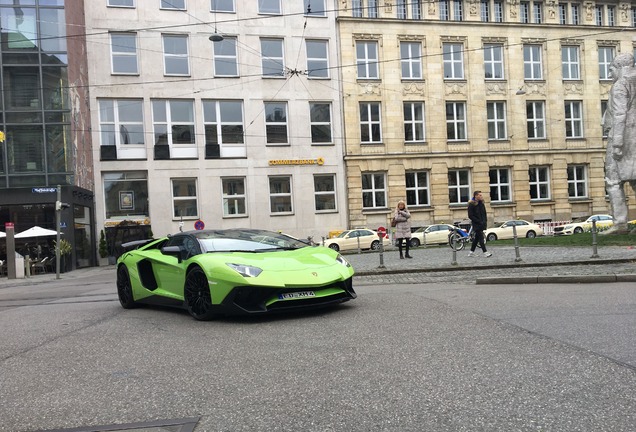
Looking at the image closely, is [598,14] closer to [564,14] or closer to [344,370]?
[564,14]

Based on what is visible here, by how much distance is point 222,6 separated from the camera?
36.1 meters

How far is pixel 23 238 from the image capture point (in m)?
28.2

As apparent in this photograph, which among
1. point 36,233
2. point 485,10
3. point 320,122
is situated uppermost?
point 485,10

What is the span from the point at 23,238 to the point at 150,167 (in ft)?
28.8

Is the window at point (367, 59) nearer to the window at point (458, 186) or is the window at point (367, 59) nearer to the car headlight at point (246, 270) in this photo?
the window at point (458, 186)

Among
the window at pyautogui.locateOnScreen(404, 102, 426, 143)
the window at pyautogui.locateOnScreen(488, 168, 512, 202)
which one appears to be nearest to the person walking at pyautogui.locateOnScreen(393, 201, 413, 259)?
the window at pyautogui.locateOnScreen(404, 102, 426, 143)

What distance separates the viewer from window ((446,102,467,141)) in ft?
127

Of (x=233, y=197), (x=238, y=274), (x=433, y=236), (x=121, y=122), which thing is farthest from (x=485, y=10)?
(x=238, y=274)

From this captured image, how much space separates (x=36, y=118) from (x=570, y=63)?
35.0 meters

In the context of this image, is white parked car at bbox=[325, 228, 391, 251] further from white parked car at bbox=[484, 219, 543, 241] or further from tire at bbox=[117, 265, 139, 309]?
tire at bbox=[117, 265, 139, 309]

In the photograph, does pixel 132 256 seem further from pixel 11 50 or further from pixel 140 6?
pixel 140 6

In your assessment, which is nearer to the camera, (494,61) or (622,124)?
(622,124)

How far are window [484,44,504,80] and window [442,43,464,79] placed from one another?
179cm

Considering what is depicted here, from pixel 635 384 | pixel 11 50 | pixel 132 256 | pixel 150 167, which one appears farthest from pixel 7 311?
pixel 150 167
